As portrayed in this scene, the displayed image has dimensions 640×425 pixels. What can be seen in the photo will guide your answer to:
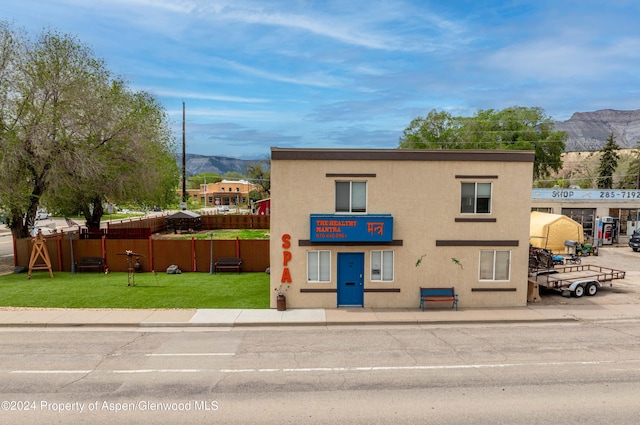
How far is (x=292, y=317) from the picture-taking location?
627 inches

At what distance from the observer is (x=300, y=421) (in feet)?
28.3

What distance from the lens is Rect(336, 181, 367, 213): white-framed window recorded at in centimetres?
1706

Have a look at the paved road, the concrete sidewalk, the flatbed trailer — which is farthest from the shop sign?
the paved road

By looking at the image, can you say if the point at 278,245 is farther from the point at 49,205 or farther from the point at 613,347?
the point at 49,205

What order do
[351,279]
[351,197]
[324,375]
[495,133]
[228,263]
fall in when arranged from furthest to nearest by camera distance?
[495,133] < [228,263] < [351,279] < [351,197] < [324,375]

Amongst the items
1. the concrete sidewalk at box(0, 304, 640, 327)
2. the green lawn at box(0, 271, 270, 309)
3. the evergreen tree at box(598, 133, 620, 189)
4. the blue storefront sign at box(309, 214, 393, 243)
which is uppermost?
the evergreen tree at box(598, 133, 620, 189)

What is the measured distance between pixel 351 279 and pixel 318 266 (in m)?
1.51

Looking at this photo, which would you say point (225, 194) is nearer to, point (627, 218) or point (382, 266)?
point (627, 218)

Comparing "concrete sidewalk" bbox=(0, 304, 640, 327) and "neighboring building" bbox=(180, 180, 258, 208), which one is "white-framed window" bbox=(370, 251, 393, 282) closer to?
"concrete sidewalk" bbox=(0, 304, 640, 327)

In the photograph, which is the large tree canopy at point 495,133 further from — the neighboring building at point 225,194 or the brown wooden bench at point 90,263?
the neighboring building at point 225,194

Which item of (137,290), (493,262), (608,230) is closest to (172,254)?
(137,290)

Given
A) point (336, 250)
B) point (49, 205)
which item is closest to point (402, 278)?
point (336, 250)

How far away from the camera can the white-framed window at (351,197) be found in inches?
672

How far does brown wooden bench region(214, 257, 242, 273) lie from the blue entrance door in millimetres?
8360
